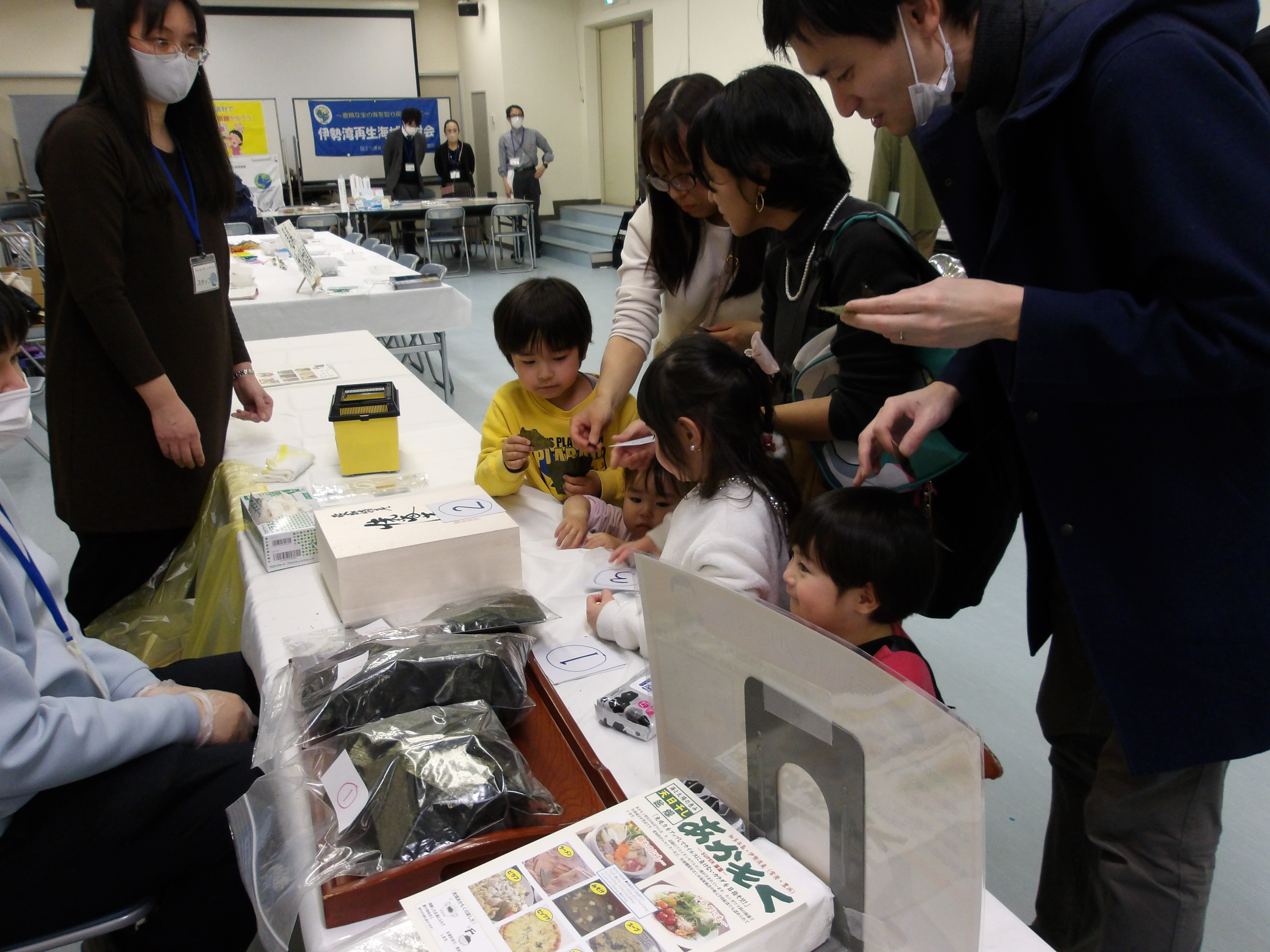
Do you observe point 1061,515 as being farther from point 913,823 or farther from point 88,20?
point 88,20

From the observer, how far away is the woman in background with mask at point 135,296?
5.15 ft

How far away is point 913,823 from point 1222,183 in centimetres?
59

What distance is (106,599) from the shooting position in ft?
6.35

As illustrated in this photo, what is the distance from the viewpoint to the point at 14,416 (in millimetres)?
1176

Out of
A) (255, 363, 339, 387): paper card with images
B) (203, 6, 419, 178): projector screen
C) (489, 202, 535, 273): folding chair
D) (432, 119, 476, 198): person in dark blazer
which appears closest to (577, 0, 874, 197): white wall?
(489, 202, 535, 273): folding chair

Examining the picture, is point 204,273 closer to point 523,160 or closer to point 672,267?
point 672,267

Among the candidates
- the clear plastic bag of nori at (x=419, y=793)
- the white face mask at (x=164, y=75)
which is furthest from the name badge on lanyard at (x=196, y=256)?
the clear plastic bag of nori at (x=419, y=793)

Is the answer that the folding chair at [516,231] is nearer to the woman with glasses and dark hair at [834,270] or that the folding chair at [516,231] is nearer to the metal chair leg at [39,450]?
the metal chair leg at [39,450]

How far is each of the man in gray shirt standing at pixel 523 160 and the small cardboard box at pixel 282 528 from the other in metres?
9.24

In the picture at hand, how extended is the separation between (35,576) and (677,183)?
1217 mm

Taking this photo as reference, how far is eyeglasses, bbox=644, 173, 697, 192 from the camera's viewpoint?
160cm

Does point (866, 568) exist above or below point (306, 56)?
below

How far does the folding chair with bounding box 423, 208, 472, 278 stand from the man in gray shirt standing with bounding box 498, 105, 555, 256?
0.83 metres

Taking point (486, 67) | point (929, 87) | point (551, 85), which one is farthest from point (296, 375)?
point (486, 67)
